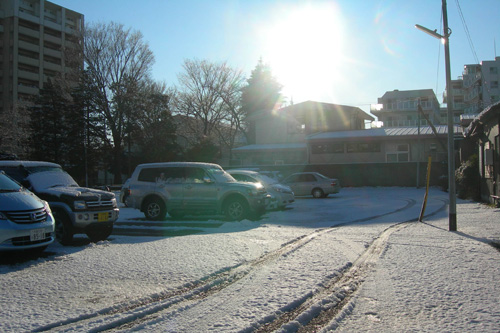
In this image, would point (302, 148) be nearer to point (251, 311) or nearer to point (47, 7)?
point (251, 311)

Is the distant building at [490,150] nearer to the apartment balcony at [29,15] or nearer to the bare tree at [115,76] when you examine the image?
the bare tree at [115,76]

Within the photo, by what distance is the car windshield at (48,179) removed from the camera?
9266 mm

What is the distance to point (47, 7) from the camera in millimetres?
74875

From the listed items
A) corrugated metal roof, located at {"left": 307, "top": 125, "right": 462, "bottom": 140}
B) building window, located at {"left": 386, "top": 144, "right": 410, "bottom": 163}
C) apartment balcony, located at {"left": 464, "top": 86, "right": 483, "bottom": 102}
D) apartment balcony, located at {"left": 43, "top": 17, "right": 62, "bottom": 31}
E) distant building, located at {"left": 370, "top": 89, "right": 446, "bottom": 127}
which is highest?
apartment balcony, located at {"left": 43, "top": 17, "right": 62, "bottom": 31}

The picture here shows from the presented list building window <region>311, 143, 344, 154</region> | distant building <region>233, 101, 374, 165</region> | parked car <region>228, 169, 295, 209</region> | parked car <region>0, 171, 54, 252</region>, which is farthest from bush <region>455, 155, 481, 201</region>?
distant building <region>233, 101, 374, 165</region>

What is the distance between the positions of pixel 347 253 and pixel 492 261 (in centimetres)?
237

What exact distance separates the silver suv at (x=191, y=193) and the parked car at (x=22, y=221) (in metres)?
6.01

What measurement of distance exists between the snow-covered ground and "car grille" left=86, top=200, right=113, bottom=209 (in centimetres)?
84

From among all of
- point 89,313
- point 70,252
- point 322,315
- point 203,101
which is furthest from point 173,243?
point 203,101

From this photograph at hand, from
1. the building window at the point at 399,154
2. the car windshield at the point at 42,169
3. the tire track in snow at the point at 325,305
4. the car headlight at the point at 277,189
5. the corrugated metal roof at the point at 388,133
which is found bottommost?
the tire track in snow at the point at 325,305

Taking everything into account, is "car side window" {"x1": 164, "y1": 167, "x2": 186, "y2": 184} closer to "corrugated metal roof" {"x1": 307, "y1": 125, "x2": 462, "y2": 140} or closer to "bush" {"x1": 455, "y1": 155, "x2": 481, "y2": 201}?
"bush" {"x1": 455, "y1": 155, "x2": 481, "y2": 201}

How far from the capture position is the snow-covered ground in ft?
14.3

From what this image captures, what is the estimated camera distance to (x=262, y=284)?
5695 millimetres

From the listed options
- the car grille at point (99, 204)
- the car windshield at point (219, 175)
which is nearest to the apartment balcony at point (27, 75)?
the car windshield at point (219, 175)
